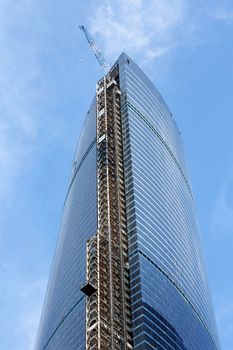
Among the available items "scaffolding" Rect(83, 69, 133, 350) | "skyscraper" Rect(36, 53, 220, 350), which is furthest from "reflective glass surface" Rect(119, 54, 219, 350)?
"scaffolding" Rect(83, 69, 133, 350)

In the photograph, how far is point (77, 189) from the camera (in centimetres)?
14975

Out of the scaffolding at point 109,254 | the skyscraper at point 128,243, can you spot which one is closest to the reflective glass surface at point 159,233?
the skyscraper at point 128,243

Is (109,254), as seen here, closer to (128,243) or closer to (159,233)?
(128,243)

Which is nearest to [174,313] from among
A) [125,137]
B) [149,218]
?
[149,218]

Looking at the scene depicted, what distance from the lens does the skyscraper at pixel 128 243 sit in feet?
319

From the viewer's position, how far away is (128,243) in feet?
365

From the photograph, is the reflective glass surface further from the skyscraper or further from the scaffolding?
the scaffolding

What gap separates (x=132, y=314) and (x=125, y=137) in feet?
152

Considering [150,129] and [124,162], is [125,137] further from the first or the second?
[150,129]

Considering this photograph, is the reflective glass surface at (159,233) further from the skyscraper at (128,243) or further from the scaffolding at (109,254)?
the scaffolding at (109,254)

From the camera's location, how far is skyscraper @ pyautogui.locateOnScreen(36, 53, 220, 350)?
9725cm

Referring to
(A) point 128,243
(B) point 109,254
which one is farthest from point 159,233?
(B) point 109,254

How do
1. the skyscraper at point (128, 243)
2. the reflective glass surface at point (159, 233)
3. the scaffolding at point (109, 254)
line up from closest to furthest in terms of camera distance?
the scaffolding at point (109, 254), the skyscraper at point (128, 243), the reflective glass surface at point (159, 233)

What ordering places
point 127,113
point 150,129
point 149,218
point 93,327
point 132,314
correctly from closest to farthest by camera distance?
point 93,327, point 132,314, point 149,218, point 127,113, point 150,129
